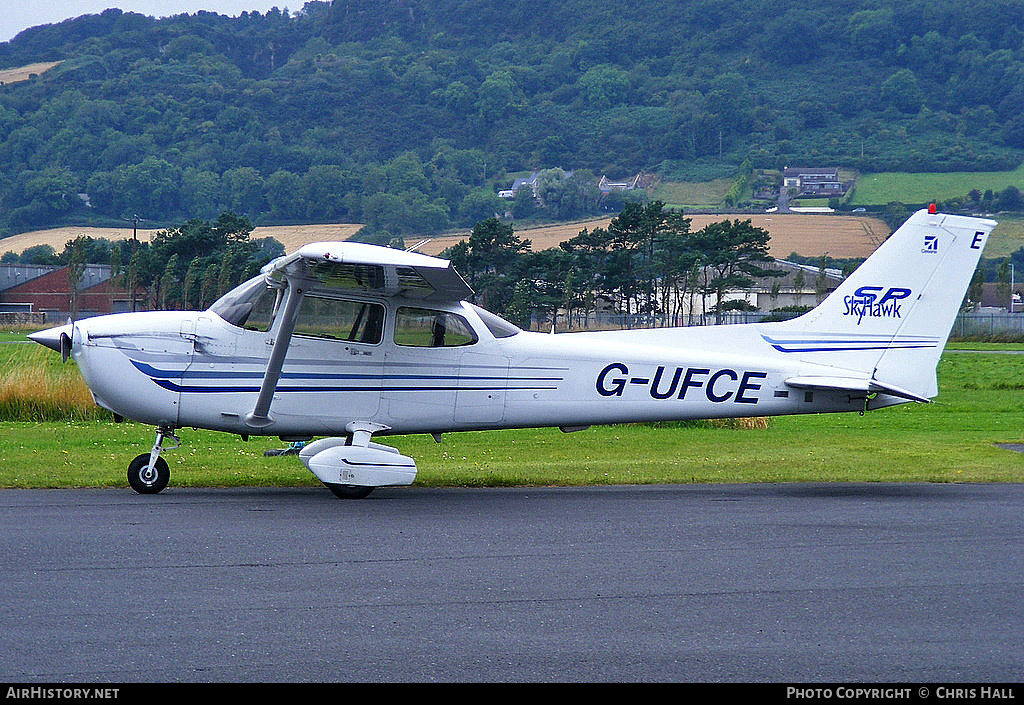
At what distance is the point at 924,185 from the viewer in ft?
370

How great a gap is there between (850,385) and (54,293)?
51391 mm

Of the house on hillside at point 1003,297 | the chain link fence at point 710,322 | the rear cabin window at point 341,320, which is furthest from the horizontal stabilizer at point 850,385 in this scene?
the house on hillside at point 1003,297

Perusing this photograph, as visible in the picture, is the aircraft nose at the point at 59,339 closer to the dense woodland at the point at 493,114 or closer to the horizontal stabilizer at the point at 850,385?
the horizontal stabilizer at the point at 850,385

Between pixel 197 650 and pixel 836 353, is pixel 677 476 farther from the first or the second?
pixel 197 650

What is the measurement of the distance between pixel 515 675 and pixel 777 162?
468 ft

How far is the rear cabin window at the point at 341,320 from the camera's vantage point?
1082 cm

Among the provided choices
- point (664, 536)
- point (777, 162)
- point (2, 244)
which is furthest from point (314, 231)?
point (664, 536)

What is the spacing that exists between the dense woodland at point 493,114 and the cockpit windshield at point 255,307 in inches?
3354

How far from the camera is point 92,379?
34.6 ft

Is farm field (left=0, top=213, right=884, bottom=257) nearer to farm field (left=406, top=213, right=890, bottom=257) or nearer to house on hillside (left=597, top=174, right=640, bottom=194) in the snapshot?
farm field (left=406, top=213, right=890, bottom=257)

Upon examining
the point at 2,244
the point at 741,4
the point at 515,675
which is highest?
the point at 741,4

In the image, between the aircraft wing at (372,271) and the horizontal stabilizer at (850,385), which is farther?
the horizontal stabilizer at (850,385)

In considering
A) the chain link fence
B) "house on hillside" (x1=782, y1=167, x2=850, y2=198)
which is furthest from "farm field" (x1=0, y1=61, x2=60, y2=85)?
the chain link fence

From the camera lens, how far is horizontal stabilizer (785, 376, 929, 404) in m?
11.2
